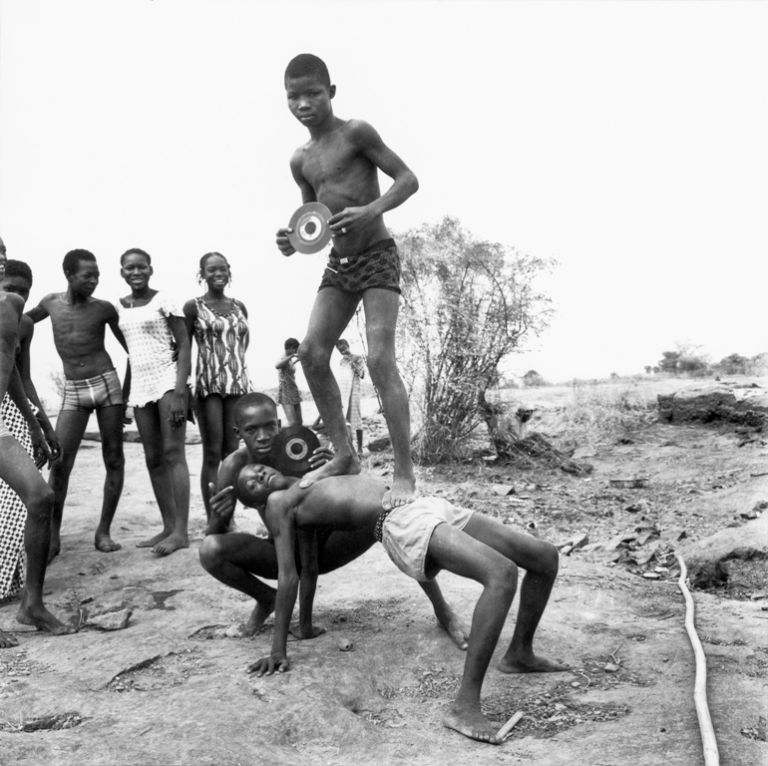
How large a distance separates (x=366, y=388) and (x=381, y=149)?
1288 cm

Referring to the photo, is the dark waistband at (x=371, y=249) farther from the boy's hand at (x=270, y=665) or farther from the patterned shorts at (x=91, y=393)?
the patterned shorts at (x=91, y=393)

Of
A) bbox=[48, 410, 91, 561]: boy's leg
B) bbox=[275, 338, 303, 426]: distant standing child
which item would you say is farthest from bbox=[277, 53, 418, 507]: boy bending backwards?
bbox=[275, 338, 303, 426]: distant standing child

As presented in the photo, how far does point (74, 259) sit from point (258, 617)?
2.68 meters

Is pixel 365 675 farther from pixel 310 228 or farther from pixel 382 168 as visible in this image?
pixel 382 168

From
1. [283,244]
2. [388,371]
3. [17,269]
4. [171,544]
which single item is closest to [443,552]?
[388,371]

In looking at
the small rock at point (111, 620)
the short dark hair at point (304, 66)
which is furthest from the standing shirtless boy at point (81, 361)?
the short dark hair at point (304, 66)

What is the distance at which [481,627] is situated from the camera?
10.4ft

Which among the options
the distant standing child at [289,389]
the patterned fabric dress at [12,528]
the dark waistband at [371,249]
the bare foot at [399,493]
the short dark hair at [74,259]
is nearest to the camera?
the bare foot at [399,493]

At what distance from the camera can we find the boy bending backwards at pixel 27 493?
4.34m

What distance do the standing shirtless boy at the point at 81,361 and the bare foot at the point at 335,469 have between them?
2180mm

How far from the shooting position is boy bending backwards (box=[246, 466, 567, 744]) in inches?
124

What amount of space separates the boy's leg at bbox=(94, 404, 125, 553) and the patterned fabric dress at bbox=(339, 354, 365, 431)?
427 cm

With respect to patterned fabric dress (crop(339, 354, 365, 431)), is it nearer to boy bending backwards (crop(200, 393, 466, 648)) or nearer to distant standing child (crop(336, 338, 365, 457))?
distant standing child (crop(336, 338, 365, 457))

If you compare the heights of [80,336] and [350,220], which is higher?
[350,220]
